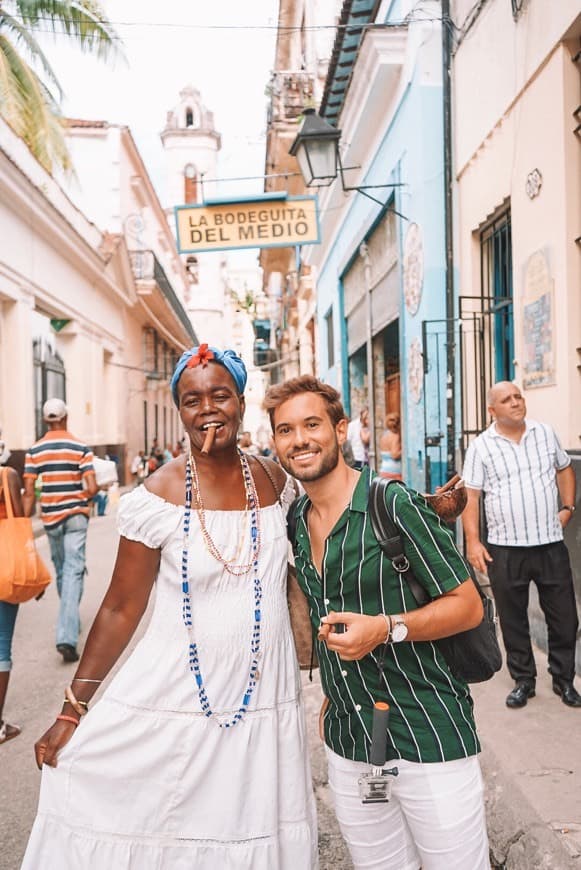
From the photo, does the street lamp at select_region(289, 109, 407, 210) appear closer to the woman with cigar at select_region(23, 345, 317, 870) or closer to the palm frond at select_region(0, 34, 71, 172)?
the palm frond at select_region(0, 34, 71, 172)

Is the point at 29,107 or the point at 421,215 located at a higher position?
the point at 29,107

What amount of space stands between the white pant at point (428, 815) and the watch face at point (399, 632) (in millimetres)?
343

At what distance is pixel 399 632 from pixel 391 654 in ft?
0.50

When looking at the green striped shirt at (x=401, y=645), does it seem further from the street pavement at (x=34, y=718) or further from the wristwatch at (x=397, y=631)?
the street pavement at (x=34, y=718)

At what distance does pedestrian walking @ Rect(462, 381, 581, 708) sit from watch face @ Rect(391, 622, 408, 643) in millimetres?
2415

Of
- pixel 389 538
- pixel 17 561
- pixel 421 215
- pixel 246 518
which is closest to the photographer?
pixel 389 538

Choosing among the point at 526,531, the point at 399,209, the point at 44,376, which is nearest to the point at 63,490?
the point at 526,531

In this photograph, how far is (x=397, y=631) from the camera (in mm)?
1707

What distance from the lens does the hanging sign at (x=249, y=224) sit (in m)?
8.59

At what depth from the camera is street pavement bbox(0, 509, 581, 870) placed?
2705 mm

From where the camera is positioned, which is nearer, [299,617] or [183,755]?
[183,755]

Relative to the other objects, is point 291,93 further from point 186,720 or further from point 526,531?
point 186,720

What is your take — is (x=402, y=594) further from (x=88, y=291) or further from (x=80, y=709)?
(x=88, y=291)

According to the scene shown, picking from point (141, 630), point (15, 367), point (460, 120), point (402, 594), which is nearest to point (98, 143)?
point (15, 367)
